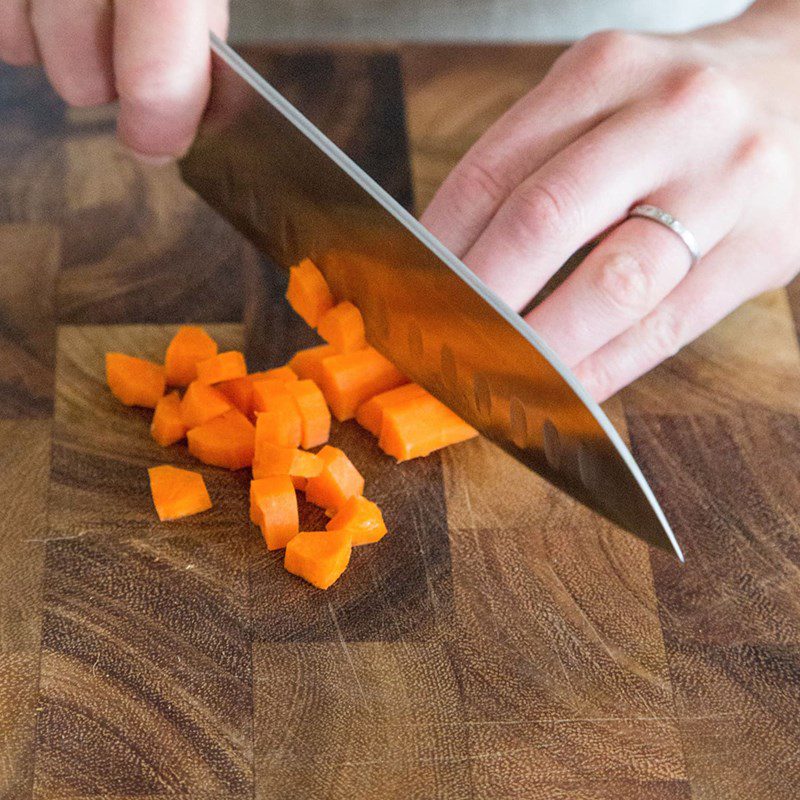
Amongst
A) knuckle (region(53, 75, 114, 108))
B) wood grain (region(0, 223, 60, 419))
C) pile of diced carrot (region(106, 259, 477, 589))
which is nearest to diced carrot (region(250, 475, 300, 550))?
pile of diced carrot (region(106, 259, 477, 589))

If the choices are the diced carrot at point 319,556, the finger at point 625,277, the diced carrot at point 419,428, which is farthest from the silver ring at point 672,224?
the diced carrot at point 319,556

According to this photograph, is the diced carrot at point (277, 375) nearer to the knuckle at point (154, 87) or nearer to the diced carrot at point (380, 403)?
the diced carrot at point (380, 403)

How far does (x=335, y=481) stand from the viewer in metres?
1.61

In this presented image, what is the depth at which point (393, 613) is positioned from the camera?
152cm

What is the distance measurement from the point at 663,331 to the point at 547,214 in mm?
288

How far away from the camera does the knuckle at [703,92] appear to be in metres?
1.67

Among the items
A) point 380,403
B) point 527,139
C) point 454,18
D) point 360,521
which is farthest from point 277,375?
point 454,18

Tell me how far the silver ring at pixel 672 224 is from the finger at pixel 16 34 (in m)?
0.89

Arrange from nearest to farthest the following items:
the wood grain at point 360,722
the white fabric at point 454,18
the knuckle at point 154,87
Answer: the wood grain at point 360,722, the knuckle at point 154,87, the white fabric at point 454,18

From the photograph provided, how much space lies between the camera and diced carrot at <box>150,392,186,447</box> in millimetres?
1679

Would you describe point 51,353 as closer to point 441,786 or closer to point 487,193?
point 487,193

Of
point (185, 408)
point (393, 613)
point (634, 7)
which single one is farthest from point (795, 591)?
point (634, 7)

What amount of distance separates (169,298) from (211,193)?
7.4 inches

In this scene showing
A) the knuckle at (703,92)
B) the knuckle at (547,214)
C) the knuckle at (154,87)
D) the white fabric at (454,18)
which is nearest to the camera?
the knuckle at (154,87)
